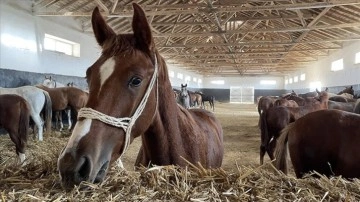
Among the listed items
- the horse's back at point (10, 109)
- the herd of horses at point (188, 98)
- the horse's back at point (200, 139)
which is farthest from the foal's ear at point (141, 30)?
the herd of horses at point (188, 98)

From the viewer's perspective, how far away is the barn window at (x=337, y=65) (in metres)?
16.7

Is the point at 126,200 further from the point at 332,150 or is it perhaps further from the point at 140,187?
the point at 332,150

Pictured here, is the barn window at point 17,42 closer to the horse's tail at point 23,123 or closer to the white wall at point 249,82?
the horse's tail at point 23,123

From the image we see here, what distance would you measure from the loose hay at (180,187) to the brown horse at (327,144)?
1.47m

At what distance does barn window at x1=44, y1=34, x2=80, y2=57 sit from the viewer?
10766mm

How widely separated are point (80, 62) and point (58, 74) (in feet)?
4.77

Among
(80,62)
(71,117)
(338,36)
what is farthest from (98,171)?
(338,36)

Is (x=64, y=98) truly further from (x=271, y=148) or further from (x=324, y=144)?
(x=324, y=144)

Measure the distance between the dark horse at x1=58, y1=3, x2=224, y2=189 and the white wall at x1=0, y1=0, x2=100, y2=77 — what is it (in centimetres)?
853

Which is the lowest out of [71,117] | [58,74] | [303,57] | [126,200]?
[71,117]

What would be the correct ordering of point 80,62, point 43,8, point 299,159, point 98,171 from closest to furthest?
point 98,171
point 299,159
point 43,8
point 80,62

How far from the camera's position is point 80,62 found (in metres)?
12.6

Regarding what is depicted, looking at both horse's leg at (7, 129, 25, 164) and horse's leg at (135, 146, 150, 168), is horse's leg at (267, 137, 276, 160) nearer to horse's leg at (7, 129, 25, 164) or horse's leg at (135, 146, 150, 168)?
horse's leg at (135, 146, 150, 168)

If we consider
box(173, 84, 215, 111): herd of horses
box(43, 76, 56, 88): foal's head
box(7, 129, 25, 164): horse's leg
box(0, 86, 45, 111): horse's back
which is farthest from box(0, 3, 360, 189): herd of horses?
box(43, 76, 56, 88): foal's head
